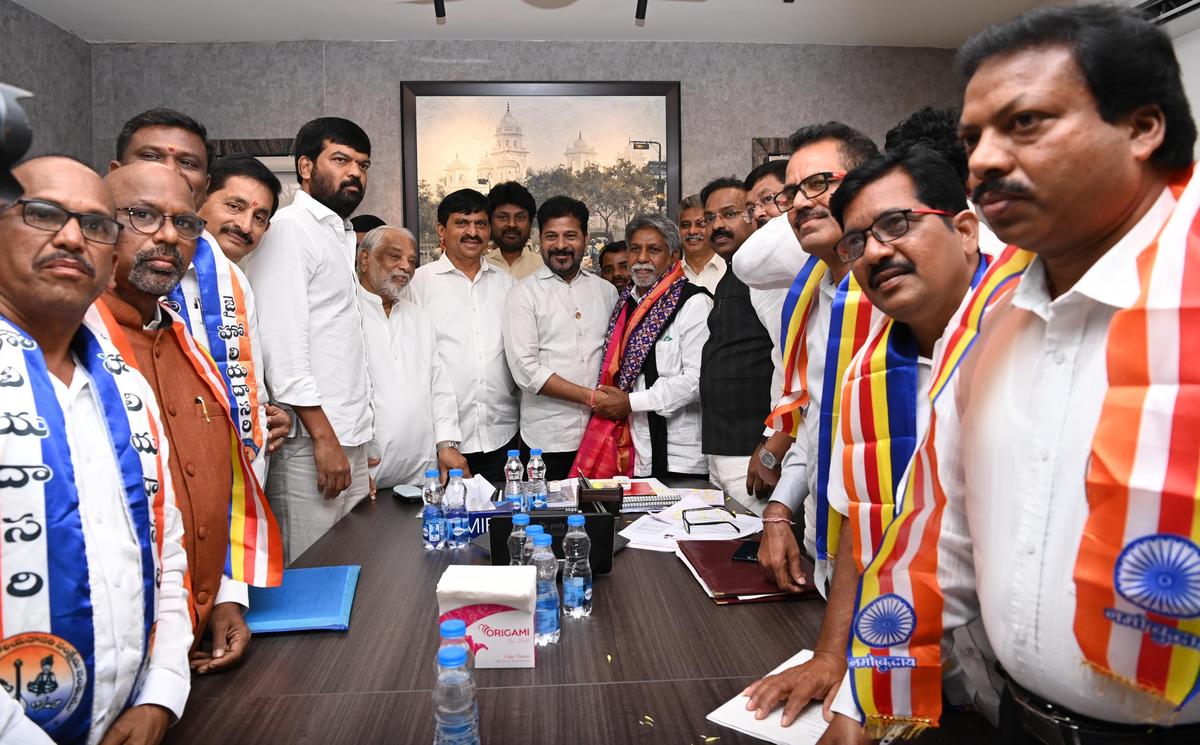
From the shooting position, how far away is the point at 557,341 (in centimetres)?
362

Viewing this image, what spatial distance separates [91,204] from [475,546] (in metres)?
1.22

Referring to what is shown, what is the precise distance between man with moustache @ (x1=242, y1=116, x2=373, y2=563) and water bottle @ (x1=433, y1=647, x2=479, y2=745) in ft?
5.34

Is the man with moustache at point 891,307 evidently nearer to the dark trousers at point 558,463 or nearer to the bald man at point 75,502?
the bald man at point 75,502

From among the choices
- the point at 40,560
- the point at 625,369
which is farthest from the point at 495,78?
the point at 40,560

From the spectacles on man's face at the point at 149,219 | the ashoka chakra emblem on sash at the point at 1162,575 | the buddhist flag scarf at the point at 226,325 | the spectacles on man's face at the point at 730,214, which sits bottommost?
the ashoka chakra emblem on sash at the point at 1162,575

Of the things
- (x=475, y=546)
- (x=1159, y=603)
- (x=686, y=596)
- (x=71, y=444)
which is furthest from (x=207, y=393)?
(x=1159, y=603)

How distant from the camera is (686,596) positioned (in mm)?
1690

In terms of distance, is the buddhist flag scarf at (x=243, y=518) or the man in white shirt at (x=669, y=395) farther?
the man in white shirt at (x=669, y=395)

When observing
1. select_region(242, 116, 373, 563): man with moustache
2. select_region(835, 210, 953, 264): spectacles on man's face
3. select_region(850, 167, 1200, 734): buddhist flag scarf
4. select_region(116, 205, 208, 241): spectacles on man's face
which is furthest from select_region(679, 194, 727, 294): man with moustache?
select_region(850, 167, 1200, 734): buddhist flag scarf

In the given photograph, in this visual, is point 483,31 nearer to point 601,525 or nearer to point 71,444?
Answer: point 601,525

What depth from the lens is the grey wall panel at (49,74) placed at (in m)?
3.92

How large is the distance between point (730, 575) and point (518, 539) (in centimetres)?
49

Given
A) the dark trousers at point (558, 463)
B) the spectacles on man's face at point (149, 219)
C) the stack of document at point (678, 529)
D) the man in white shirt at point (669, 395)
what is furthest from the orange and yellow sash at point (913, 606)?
the dark trousers at point (558, 463)

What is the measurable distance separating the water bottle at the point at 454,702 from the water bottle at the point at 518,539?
0.59 m
